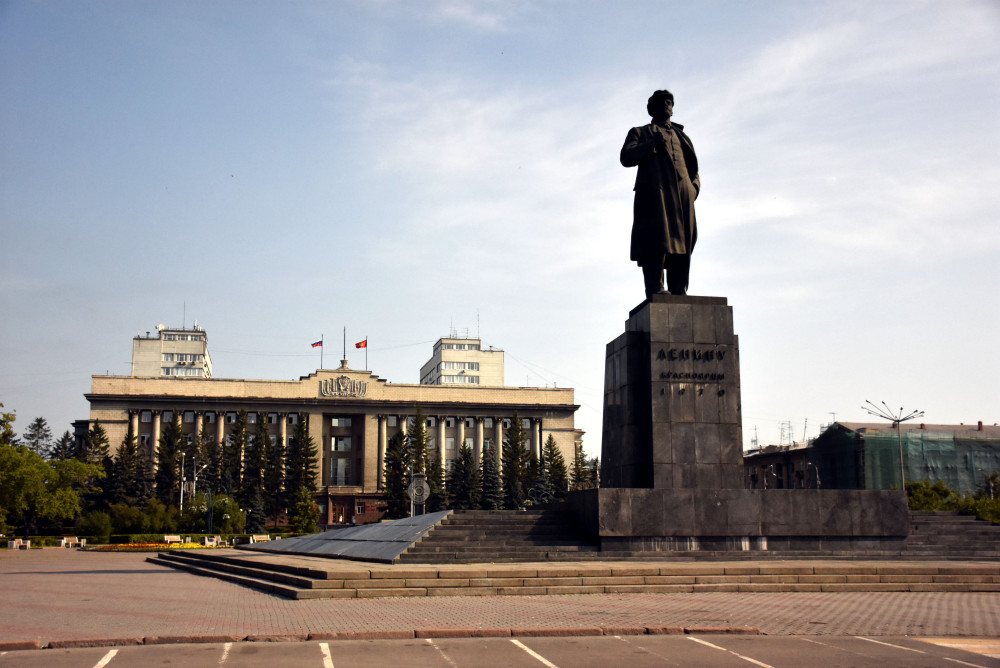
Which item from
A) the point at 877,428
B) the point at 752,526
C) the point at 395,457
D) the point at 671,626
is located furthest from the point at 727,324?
the point at 877,428

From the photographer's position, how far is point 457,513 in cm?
2084

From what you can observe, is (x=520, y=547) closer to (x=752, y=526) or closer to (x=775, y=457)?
(x=752, y=526)

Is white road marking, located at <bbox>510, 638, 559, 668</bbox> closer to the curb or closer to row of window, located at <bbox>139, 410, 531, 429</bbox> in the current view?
the curb

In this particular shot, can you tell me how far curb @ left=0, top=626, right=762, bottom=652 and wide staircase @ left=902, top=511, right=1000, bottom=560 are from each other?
33.0 ft

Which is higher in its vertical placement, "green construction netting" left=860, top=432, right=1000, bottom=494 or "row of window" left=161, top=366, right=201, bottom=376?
"row of window" left=161, top=366, right=201, bottom=376

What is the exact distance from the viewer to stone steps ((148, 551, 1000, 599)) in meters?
15.2

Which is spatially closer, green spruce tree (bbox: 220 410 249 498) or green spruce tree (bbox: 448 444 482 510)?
green spruce tree (bbox: 220 410 249 498)

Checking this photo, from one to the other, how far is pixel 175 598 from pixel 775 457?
81875 mm

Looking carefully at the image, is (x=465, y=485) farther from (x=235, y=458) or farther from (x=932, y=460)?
(x=932, y=460)

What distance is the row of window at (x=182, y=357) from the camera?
130m

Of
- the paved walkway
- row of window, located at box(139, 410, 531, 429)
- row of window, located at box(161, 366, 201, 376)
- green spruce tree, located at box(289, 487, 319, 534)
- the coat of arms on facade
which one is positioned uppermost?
row of window, located at box(161, 366, 201, 376)

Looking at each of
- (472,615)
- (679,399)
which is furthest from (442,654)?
(679,399)

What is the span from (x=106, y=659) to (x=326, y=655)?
2246 millimetres

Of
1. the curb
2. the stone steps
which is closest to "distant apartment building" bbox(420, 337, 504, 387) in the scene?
the stone steps
